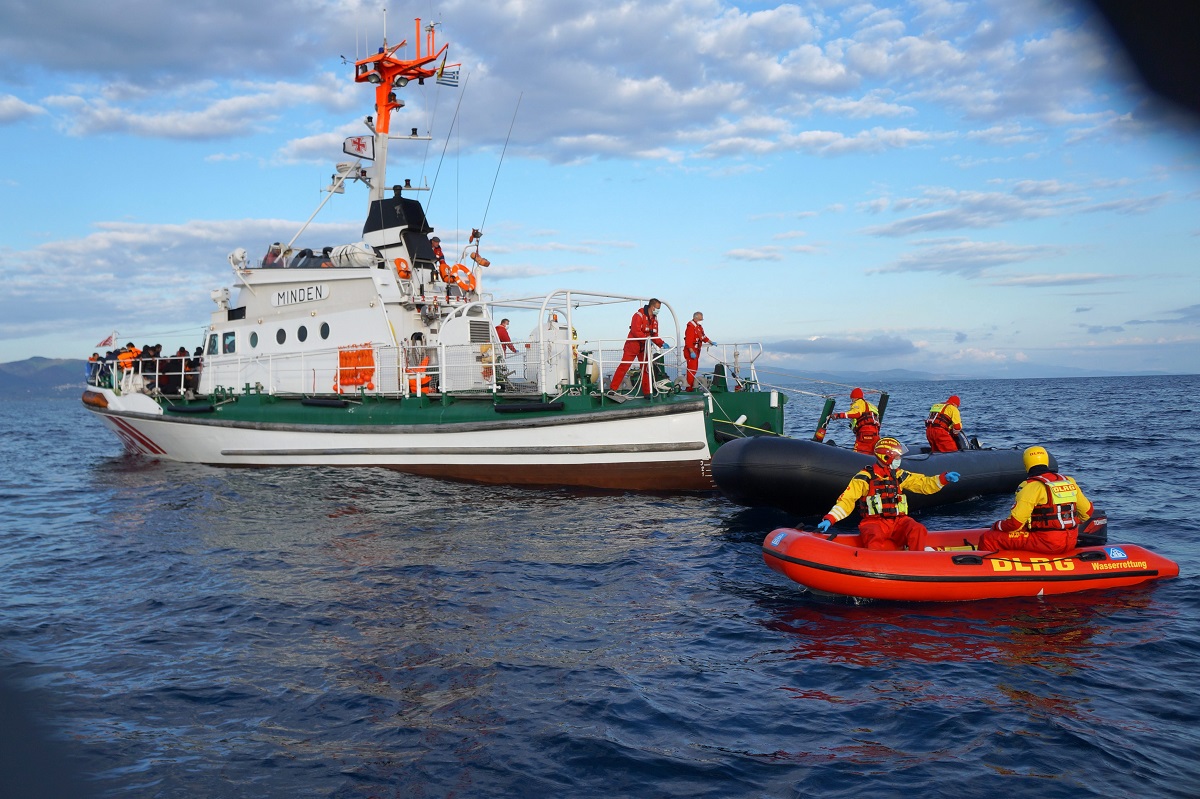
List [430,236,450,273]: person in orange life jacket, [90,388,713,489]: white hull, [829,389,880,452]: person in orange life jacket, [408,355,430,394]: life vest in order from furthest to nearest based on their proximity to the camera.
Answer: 1. [430,236,450,273]: person in orange life jacket
2. [408,355,430,394]: life vest
3. [90,388,713,489]: white hull
4. [829,389,880,452]: person in orange life jacket

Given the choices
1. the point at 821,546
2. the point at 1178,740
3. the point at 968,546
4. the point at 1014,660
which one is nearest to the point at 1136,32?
the point at 1178,740

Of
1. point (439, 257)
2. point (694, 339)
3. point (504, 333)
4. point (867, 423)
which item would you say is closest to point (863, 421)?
point (867, 423)

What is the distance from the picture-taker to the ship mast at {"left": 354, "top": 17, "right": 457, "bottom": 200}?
18875 millimetres

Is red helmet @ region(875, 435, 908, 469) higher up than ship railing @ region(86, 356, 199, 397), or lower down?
lower down

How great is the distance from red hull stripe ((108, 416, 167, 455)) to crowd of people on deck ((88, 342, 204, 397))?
973 mm

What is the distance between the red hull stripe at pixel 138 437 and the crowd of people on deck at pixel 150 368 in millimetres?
973

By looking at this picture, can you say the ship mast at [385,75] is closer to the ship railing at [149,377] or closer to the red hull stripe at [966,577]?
the ship railing at [149,377]

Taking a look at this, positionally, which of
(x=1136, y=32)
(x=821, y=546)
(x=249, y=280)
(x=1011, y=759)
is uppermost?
(x=249, y=280)

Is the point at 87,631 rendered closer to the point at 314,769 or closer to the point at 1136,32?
the point at 314,769

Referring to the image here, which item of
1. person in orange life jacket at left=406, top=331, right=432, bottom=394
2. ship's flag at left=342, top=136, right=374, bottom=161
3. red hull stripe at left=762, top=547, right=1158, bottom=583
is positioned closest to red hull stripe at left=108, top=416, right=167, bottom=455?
person in orange life jacket at left=406, top=331, right=432, bottom=394

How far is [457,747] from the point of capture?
541 centimetres

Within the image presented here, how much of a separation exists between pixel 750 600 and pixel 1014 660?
2.57m

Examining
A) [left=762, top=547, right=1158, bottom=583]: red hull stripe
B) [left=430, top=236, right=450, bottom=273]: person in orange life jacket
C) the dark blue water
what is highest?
[left=430, top=236, right=450, bottom=273]: person in orange life jacket

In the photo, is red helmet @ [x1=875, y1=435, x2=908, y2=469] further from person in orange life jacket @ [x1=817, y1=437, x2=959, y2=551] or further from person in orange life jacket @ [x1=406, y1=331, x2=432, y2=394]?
person in orange life jacket @ [x1=406, y1=331, x2=432, y2=394]
